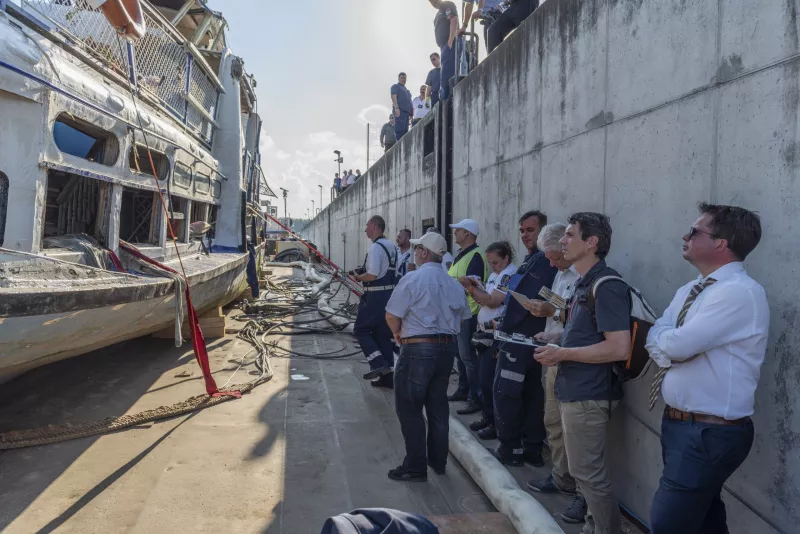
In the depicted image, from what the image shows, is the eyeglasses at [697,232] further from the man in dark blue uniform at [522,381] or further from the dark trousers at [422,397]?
the dark trousers at [422,397]

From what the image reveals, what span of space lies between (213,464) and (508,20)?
20.0 feet

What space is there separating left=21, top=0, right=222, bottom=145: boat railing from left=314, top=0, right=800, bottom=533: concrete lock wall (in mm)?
4034

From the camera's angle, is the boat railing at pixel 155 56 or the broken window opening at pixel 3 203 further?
the boat railing at pixel 155 56

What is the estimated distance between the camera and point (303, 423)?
4.93 meters

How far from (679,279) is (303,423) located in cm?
342

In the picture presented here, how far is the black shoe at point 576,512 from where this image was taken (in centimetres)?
329

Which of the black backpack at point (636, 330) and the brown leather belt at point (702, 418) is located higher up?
the black backpack at point (636, 330)

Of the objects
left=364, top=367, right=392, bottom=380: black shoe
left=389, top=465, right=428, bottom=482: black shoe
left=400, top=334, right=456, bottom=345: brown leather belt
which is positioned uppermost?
left=400, top=334, right=456, bottom=345: brown leather belt

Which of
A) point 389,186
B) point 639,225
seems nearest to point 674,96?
point 639,225

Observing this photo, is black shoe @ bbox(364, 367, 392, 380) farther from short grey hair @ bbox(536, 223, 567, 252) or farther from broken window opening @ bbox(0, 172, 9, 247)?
broken window opening @ bbox(0, 172, 9, 247)

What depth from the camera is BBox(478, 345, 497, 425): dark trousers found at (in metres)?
4.69

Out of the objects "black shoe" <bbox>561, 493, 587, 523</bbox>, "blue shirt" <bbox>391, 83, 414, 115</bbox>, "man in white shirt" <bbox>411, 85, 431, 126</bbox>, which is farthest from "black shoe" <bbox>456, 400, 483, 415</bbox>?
"blue shirt" <bbox>391, 83, 414, 115</bbox>

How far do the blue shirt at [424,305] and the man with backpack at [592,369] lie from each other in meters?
1.03

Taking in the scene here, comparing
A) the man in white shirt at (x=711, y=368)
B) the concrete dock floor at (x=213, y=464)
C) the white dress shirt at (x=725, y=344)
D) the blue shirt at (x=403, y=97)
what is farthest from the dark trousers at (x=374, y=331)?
the blue shirt at (x=403, y=97)
